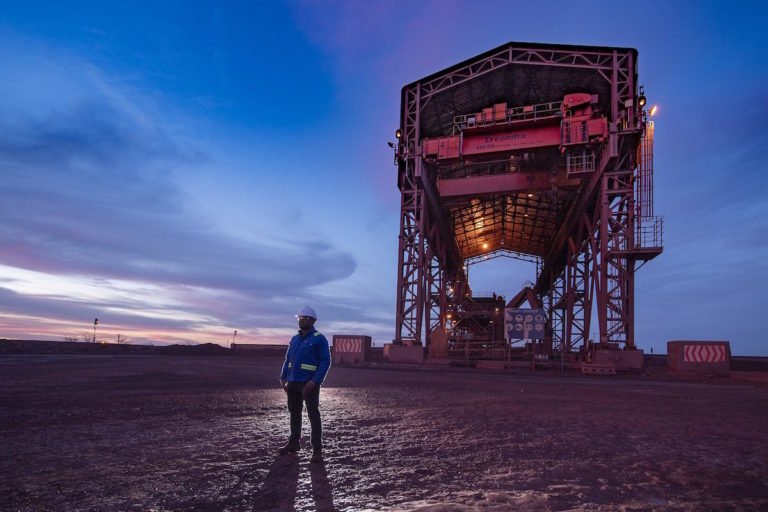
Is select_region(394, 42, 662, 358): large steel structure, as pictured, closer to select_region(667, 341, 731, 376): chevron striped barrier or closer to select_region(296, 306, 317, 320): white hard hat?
select_region(667, 341, 731, 376): chevron striped barrier

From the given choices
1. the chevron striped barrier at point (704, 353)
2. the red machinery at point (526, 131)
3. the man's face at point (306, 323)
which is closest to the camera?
the man's face at point (306, 323)

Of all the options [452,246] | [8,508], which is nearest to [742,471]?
[8,508]

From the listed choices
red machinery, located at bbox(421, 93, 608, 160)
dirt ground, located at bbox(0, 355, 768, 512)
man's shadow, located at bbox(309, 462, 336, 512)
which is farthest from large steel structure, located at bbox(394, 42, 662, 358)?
man's shadow, located at bbox(309, 462, 336, 512)

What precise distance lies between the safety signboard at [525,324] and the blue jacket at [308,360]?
18.7 m

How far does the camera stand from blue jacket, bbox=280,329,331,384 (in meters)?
5.34

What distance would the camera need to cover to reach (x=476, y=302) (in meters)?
46.6

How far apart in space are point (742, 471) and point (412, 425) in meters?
4.03

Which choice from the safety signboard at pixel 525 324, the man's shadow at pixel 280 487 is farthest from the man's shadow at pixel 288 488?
the safety signboard at pixel 525 324

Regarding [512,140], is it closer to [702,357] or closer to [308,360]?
[702,357]

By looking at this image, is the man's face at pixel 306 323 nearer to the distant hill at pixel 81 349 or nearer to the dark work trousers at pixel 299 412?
the dark work trousers at pixel 299 412

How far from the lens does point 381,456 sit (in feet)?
17.4

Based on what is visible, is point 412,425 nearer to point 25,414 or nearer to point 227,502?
point 227,502

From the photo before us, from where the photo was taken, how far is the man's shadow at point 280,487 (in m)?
3.67

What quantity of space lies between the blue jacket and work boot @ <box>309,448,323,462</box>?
726 millimetres
